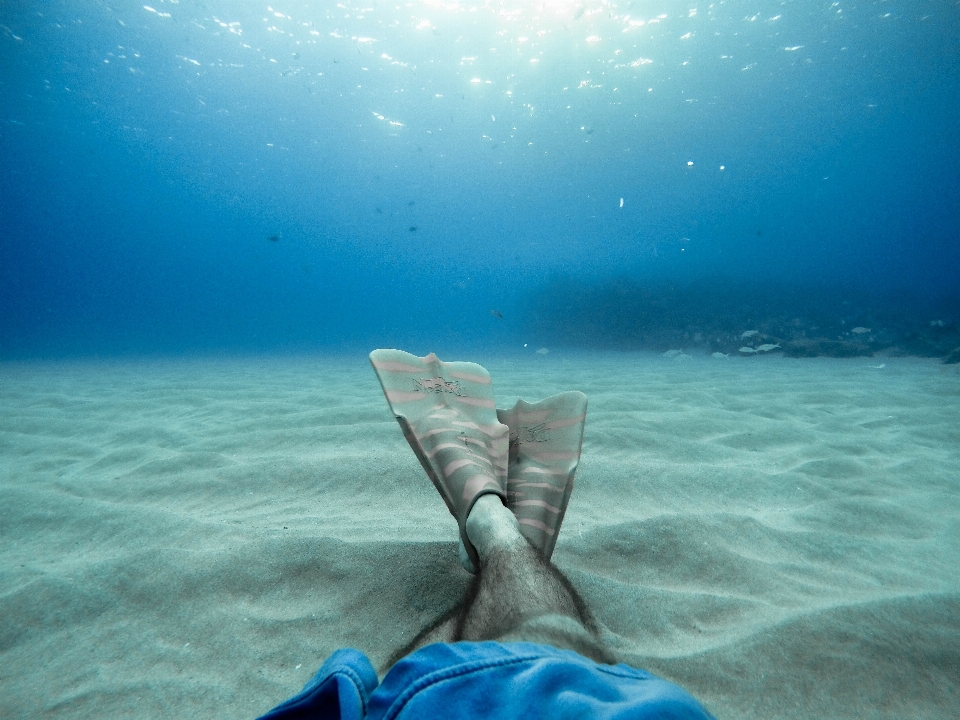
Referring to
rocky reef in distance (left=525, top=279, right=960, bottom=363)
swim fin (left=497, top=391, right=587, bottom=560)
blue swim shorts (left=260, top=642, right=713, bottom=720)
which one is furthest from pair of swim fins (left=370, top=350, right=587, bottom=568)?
rocky reef in distance (left=525, top=279, right=960, bottom=363)

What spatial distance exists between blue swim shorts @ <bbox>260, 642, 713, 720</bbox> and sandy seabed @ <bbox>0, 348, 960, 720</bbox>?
0.46 metres

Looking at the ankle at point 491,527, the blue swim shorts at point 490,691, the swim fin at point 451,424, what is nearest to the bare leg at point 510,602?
the ankle at point 491,527

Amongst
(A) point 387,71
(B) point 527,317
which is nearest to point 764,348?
(B) point 527,317

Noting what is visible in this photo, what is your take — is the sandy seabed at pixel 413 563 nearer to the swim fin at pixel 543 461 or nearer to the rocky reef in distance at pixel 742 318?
the swim fin at pixel 543 461

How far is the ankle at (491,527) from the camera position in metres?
1.33

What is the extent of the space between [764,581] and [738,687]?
603 millimetres

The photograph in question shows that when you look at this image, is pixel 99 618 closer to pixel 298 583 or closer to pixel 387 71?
pixel 298 583

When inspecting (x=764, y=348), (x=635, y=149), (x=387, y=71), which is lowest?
(x=764, y=348)

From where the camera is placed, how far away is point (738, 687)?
1.14 m

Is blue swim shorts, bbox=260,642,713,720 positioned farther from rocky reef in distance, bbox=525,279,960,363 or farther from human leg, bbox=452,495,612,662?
rocky reef in distance, bbox=525,279,960,363

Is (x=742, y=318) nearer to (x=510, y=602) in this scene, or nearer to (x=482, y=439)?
(x=482, y=439)

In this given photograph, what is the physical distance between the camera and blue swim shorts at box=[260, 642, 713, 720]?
67 centimetres

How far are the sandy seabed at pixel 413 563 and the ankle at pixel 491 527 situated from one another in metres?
0.29

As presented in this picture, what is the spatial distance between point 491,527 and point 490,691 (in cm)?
65
